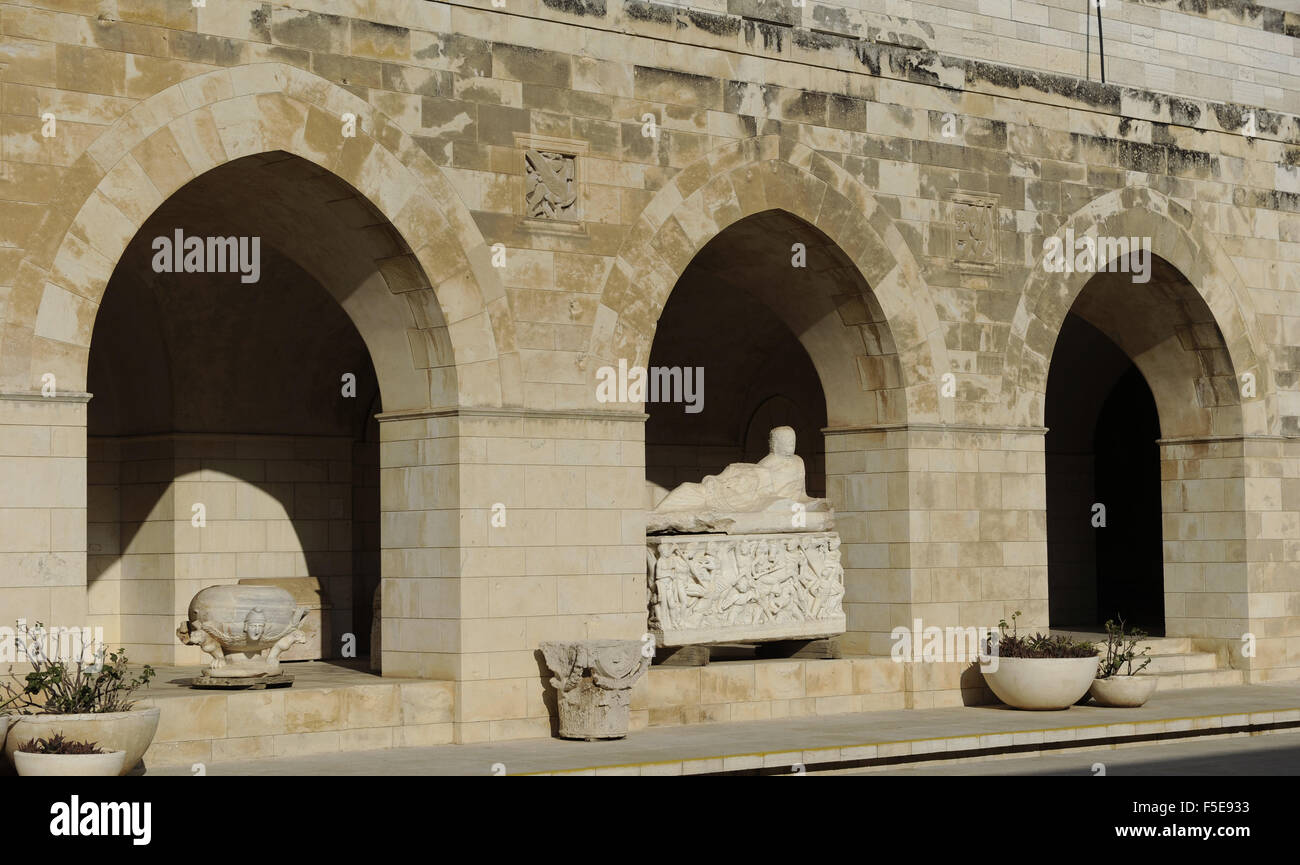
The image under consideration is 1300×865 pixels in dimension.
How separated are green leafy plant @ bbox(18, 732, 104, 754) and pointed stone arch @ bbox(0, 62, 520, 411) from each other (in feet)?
7.11

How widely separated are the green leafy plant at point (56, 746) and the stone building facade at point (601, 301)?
3.58 ft

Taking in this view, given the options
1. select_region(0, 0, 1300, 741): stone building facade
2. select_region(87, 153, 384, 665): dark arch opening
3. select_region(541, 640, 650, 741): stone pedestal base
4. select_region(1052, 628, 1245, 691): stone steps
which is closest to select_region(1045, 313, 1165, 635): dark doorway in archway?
select_region(0, 0, 1300, 741): stone building facade

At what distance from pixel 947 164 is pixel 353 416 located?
19.3 ft

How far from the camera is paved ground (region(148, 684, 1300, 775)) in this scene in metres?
11.6

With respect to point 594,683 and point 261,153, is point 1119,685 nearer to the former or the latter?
point 594,683

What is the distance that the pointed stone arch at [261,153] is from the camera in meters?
11.1

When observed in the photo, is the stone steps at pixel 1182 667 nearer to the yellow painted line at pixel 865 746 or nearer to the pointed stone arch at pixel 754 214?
the yellow painted line at pixel 865 746

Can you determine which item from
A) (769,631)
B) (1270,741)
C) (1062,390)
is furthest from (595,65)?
(1062,390)

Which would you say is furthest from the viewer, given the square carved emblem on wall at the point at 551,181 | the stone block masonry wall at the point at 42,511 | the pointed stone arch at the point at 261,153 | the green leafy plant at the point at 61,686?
the square carved emblem on wall at the point at 551,181

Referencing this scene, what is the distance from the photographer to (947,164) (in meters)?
15.5

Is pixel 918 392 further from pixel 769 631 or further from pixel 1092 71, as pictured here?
pixel 1092 71

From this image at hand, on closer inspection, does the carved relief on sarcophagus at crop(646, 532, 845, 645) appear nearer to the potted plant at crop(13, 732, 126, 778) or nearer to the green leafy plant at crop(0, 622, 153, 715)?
the green leafy plant at crop(0, 622, 153, 715)

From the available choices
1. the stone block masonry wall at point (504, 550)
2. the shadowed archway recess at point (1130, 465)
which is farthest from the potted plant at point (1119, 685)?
the stone block masonry wall at point (504, 550)

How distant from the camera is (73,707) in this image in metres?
10.4
